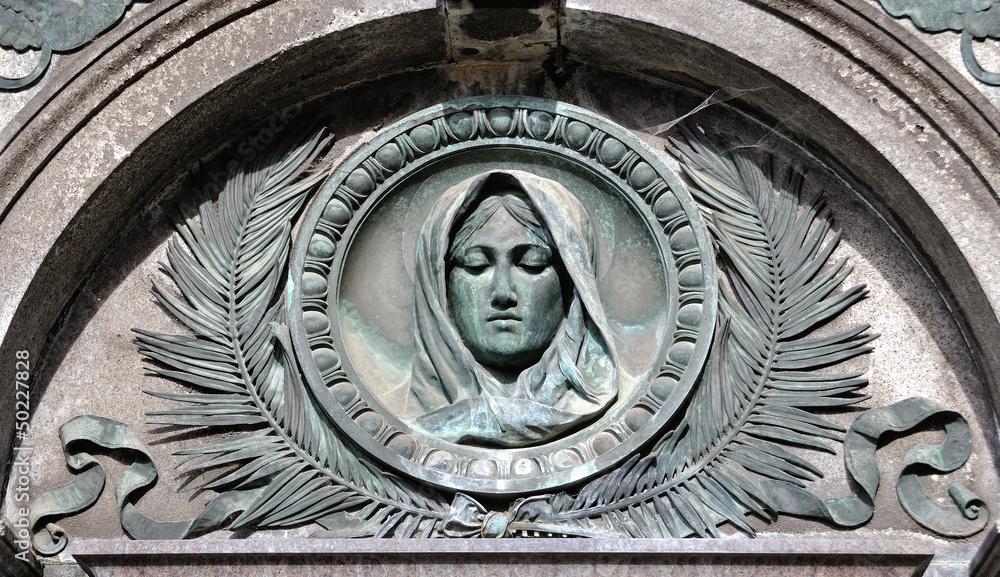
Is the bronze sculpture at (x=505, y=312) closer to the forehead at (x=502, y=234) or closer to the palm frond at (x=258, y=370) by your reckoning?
the forehead at (x=502, y=234)

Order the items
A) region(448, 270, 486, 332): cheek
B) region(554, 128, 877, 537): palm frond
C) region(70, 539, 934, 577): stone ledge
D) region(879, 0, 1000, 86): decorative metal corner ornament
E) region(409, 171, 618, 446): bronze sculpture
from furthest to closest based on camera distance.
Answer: region(448, 270, 486, 332): cheek, region(409, 171, 618, 446): bronze sculpture, region(879, 0, 1000, 86): decorative metal corner ornament, region(554, 128, 877, 537): palm frond, region(70, 539, 934, 577): stone ledge

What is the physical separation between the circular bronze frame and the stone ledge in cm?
36

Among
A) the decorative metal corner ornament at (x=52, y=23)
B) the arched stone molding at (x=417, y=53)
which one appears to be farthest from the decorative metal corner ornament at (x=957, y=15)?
the decorative metal corner ornament at (x=52, y=23)

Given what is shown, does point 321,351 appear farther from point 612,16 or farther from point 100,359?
point 612,16

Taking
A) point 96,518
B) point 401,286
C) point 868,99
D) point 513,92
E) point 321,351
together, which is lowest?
point 96,518

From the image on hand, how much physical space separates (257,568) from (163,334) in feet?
3.61

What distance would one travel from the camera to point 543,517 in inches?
173

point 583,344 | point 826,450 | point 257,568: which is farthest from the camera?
point 583,344

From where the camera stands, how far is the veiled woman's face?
4711 millimetres

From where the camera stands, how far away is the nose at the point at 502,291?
4.68 meters

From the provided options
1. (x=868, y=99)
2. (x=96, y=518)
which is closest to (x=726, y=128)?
(x=868, y=99)

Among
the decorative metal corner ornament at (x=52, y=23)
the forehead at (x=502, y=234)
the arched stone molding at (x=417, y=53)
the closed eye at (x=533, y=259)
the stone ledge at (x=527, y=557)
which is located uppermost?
the decorative metal corner ornament at (x=52, y=23)

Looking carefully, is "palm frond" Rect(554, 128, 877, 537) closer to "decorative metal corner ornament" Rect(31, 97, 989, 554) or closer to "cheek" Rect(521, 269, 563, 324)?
"decorative metal corner ornament" Rect(31, 97, 989, 554)

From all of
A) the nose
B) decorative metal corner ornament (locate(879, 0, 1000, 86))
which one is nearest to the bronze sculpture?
the nose
